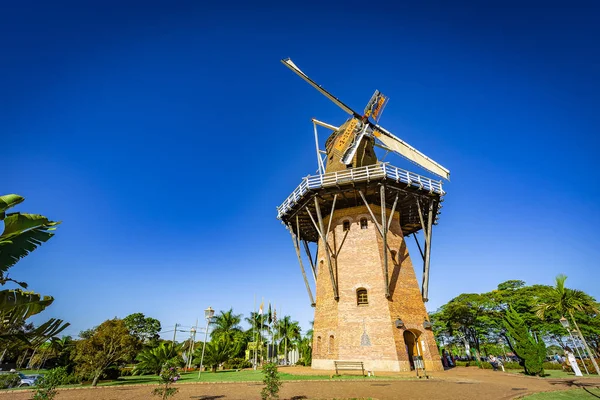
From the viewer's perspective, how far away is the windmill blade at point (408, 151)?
21578 millimetres

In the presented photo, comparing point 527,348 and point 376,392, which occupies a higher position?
point 527,348

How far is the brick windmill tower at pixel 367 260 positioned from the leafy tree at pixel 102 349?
11.3 m

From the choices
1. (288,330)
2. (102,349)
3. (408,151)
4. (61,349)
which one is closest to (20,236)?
(61,349)

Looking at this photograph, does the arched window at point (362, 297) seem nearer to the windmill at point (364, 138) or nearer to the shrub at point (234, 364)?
the windmill at point (364, 138)

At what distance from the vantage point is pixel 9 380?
1717 cm

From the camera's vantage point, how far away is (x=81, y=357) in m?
15.0

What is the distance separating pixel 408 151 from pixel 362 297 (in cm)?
1196

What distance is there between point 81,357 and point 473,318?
41.2m

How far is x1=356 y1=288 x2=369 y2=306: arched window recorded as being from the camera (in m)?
18.0

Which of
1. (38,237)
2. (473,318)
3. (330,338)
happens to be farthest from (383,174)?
(473,318)

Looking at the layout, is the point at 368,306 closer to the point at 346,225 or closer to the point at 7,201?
the point at 346,225

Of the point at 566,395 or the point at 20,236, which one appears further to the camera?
the point at 566,395

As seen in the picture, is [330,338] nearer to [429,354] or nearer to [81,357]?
[429,354]

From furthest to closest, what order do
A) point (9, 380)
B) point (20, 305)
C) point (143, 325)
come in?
point (143, 325), point (9, 380), point (20, 305)
